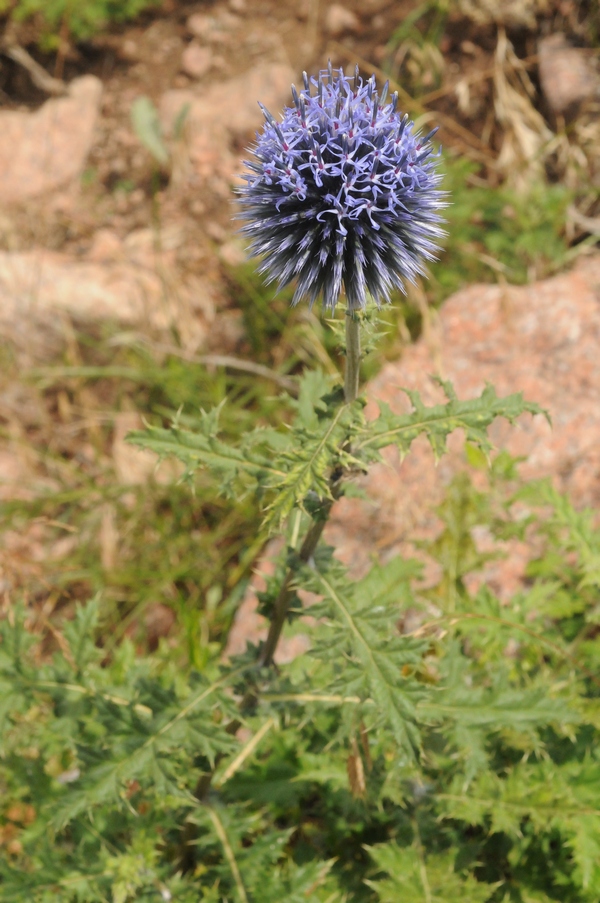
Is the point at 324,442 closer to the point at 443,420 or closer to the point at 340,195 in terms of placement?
the point at 443,420

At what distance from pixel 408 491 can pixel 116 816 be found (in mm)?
2140

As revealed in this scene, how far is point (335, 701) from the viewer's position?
250cm

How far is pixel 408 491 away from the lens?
407cm

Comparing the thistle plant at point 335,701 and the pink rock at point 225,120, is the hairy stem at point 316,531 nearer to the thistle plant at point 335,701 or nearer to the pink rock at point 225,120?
the thistle plant at point 335,701

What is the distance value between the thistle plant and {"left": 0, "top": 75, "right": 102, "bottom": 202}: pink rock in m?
4.19

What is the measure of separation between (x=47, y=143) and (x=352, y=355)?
5.19m

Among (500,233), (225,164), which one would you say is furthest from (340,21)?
(500,233)

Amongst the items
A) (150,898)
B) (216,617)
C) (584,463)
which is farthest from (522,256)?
(150,898)

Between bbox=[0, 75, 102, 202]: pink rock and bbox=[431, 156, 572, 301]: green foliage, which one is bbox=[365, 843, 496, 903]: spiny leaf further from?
bbox=[0, 75, 102, 202]: pink rock

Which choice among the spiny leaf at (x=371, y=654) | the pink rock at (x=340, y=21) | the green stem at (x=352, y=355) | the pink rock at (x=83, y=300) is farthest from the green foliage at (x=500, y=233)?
the spiny leaf at (x=371, y=654)

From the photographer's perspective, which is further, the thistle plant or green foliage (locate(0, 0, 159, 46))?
green foliage (locate(0, 0, 159, 46))

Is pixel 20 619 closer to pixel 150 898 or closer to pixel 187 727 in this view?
pixel 187 727

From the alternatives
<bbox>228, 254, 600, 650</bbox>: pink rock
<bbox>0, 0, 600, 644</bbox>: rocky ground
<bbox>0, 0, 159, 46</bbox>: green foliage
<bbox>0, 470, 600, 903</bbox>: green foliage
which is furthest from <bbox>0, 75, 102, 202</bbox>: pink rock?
<bbox>0, 470, 600, 903</bbox>: green foliage

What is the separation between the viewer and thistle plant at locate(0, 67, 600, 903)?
192 centimetres
